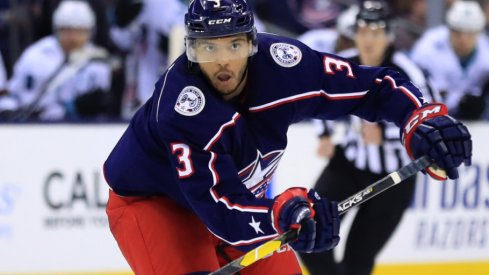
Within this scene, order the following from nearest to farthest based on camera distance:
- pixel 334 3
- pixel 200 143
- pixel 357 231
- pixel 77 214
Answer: pixel 200 143, pixel 357 231, pixel 77 214, pixel 334 3

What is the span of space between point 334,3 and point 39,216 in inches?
94.8

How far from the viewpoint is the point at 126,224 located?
3.82 m

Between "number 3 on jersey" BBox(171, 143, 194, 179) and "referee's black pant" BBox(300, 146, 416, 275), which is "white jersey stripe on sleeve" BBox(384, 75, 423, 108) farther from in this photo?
"referee's black pant" BBox(300, 146, 416, 275)

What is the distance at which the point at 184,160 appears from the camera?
3426mm

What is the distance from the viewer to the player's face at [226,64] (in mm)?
3486

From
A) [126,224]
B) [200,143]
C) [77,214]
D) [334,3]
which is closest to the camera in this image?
[200,143]

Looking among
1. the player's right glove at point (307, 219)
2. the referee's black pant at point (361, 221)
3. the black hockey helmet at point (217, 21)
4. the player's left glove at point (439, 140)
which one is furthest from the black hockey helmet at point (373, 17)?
the player's right glove at point (307, 219)

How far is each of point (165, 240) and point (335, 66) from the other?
0.77m

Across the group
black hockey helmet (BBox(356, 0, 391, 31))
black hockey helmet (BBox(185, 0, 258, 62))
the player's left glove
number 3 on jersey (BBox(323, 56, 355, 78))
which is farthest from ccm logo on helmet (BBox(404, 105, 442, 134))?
black hockey helmet (BBox(356, 0, 391, 31))

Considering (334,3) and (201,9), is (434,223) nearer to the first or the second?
(334,3)

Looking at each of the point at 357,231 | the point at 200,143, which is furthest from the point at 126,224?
the point at 357,231

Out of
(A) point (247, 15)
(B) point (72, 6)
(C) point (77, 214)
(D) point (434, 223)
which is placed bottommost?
(D) point (434, 223)

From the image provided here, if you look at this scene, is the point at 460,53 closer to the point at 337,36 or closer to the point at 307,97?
the point at 337,36

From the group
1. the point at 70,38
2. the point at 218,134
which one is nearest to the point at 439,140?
the point at 218,134
